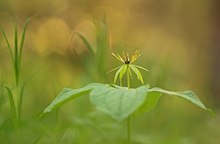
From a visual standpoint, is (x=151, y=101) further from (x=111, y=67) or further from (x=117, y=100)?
(x=111, y=67)

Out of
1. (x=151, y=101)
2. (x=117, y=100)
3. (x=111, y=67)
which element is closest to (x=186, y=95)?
(x=151, y=101)

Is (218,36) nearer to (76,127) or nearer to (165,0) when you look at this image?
(165,0)

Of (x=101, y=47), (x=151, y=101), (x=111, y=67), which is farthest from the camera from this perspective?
(x=111, y=67)

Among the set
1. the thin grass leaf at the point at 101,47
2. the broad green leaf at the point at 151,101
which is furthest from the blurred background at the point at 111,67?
the broad green leaf at the point at 151,101

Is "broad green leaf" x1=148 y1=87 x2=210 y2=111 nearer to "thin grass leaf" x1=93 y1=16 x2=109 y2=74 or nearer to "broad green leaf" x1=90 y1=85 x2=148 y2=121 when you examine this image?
"broad green leaf" x1=90 y1=85 x2=148 y2=121

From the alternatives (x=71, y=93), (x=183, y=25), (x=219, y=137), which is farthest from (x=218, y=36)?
(x=71, y=93)

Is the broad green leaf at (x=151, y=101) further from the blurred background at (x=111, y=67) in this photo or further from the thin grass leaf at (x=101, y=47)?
the thin grass leaf at (x=101, y=47)

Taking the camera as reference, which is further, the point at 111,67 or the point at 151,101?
the point at 111,67
